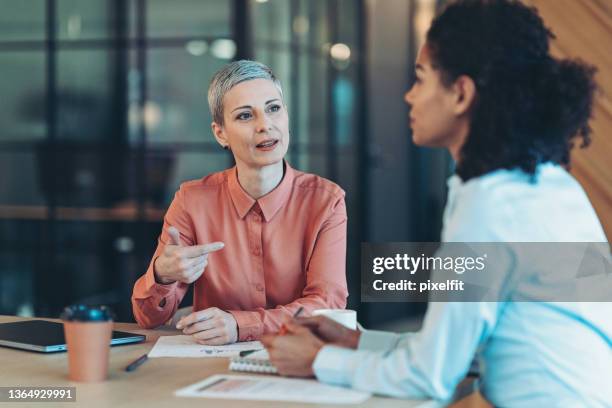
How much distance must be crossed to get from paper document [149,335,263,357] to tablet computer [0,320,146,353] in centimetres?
8

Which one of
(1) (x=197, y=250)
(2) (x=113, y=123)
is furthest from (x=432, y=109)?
(2) (x=113, y=123)

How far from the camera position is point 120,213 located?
19.3 feet

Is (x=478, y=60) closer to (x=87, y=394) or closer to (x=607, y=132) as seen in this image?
(x=87, y=394)

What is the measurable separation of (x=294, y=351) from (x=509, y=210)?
0.46m

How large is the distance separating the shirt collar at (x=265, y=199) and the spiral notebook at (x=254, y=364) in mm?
740

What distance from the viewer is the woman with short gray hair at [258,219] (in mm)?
2457

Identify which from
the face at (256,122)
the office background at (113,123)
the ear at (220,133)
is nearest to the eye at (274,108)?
the face at (256,122)

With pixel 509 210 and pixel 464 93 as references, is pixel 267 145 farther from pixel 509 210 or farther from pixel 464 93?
pixel 509 210

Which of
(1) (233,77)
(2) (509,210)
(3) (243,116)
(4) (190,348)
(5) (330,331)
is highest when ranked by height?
(1) (233,77)

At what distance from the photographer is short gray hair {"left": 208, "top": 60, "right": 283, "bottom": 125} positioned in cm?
251

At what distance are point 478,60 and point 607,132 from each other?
1220 millimetres

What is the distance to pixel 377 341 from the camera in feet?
5.74

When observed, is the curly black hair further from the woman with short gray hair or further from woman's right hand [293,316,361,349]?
the woman with short gray hair

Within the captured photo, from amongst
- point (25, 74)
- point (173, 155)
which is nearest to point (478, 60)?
point (173, 155)
